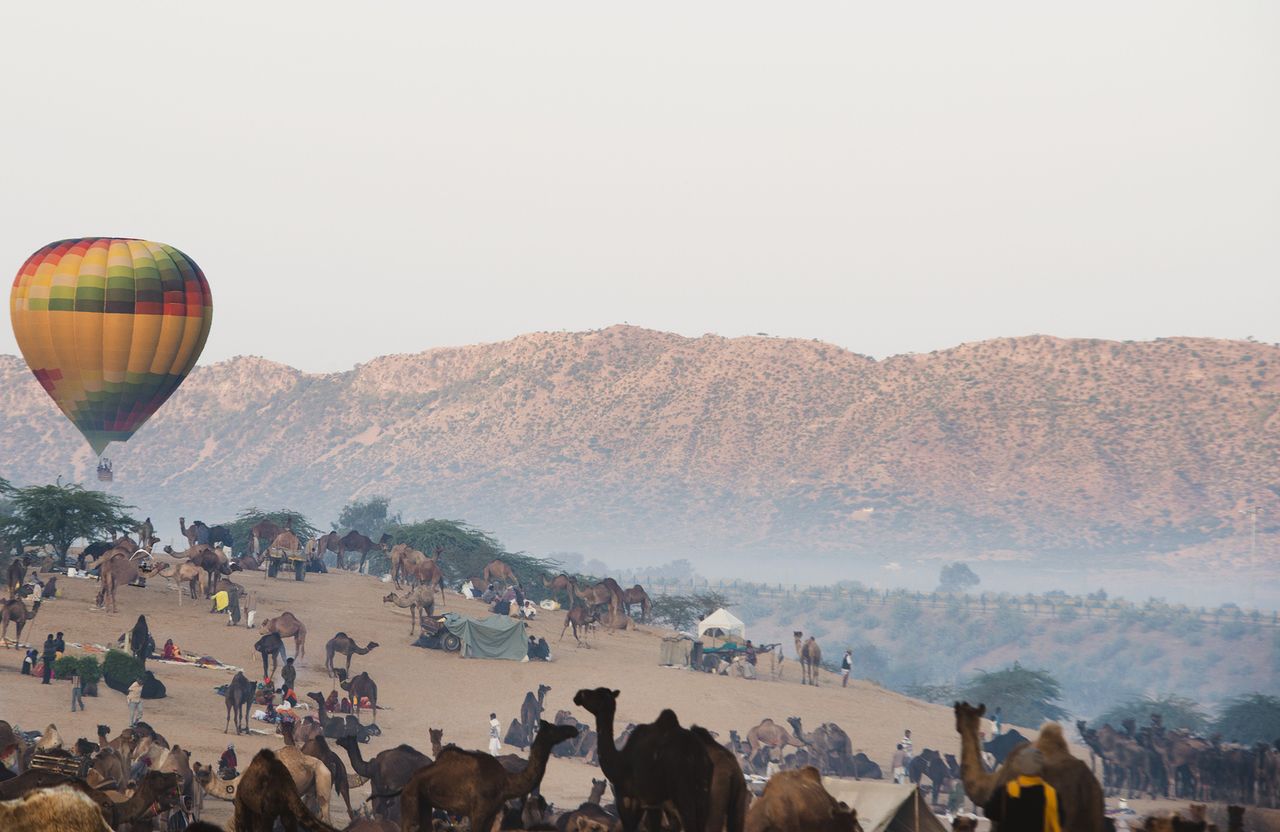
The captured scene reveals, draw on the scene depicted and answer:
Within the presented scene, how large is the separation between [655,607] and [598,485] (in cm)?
9409

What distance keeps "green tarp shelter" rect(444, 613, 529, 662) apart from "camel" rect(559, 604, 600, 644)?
4.46 m

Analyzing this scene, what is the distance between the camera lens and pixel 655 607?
76438 millimetres

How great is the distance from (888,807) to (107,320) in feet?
121

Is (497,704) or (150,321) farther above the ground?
(150,321)

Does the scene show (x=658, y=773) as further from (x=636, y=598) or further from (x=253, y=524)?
(x=253, y=524)

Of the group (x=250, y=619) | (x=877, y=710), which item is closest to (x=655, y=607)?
(x=877, y=710)

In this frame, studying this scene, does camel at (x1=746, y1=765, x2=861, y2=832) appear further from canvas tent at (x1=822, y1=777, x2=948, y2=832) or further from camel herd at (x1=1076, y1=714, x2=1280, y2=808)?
camel herd at (x1=1076, y1=714, x2=1280, y2=808)

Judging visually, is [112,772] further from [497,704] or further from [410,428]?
[410,428]

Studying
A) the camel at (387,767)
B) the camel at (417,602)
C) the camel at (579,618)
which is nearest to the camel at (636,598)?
the camel at (579,618)

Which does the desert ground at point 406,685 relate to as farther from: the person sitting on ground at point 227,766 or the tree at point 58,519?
the tree at point 58,519

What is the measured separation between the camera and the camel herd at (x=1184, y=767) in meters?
35.5

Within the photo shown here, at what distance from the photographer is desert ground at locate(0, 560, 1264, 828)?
34000 mm

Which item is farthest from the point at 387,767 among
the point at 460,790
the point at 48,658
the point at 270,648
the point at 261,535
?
the point at 261,535

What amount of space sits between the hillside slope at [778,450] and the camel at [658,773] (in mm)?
144999
